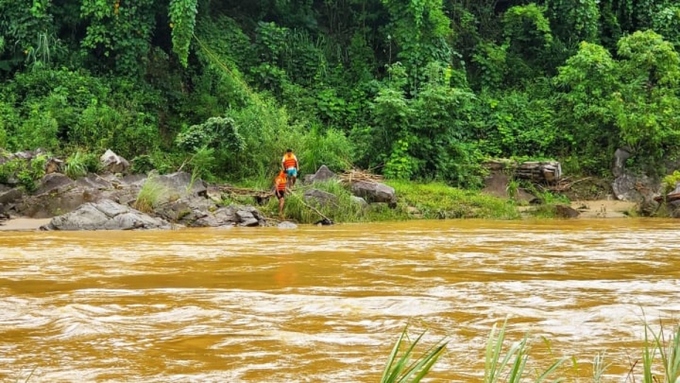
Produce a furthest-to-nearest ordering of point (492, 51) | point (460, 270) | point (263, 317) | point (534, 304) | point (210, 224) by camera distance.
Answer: point (492, 51) < point (210, 224) < point (460, 270) < point (534, 304) < point (263, 317)

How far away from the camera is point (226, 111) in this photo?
18.8 metres

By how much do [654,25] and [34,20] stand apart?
53.1 ft

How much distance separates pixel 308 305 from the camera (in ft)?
18.3

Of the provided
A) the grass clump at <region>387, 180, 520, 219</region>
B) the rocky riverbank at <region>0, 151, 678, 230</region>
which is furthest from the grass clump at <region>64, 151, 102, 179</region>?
the grass clump at <region>387, 180, 520, 219</region>

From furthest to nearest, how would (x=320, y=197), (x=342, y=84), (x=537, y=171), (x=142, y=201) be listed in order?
(x=342, y=84) → (x=537, y=171) → (x=320, y=197) → (x=142, y=201)

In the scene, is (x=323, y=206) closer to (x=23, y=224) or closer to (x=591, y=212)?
(x=23, y=224)

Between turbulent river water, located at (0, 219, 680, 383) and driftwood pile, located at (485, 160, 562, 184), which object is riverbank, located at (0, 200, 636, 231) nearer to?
driftwood pile, located at (485, 160, 562, 184)

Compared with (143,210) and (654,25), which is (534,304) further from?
(654,25)

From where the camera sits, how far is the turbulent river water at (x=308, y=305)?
3967 mm

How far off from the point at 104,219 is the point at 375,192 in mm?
5341

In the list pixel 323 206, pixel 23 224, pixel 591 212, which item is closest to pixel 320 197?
pixel 323 206

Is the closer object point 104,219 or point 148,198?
point 104,219

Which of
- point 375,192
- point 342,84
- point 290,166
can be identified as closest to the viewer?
point 290,166

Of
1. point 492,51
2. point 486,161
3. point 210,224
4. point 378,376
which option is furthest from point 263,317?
point 492,51
